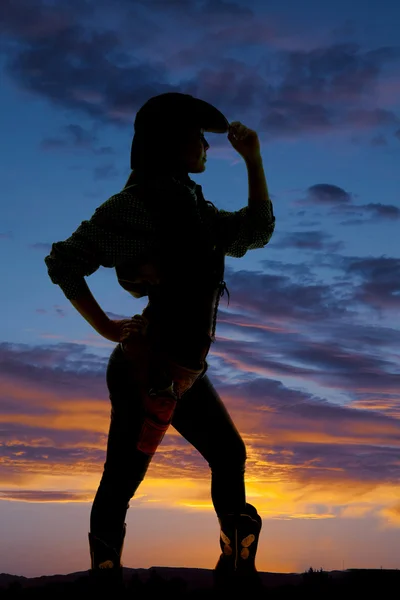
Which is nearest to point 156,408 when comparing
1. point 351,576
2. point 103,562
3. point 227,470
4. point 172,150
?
point 227,470

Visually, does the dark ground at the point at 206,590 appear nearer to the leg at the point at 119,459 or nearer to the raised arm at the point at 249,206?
the leg at the point at 119,459

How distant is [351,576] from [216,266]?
104 inches

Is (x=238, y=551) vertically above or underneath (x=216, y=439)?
underneath

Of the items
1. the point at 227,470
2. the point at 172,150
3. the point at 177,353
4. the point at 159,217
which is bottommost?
the point at 227,470

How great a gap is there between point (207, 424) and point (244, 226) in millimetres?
1475

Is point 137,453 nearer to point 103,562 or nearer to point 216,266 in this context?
point 103,562

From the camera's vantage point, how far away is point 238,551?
528 cm

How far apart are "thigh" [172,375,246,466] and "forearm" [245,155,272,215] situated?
1.37m

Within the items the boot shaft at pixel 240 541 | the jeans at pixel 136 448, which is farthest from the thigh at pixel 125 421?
the boot shaft at pixel 240 541

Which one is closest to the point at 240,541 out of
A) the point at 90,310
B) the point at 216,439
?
the point at 216,439

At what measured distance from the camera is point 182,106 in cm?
536

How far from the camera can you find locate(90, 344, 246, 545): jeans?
5.11 meters

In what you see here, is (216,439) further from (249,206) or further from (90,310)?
(249,206)

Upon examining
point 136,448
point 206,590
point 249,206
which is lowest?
point 206,590
